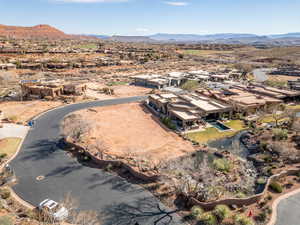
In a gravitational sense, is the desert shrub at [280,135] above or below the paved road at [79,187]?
above

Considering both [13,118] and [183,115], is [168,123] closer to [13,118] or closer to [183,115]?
[183,115]

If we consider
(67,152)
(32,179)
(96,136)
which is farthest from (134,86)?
(32,179)

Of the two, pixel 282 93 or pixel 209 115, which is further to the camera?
pixel 282 93

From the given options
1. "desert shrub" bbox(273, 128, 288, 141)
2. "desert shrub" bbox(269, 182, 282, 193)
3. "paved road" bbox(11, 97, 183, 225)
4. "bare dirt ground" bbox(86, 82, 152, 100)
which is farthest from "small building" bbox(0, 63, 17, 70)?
"desert shrub" bbox(269, 182, 282, 193)

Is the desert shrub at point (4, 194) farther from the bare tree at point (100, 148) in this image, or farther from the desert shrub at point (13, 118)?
the desert shrub at point (13, 118)

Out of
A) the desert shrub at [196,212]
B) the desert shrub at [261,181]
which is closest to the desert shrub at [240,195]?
the desert shrub at [261,181]

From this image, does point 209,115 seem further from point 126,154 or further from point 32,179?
point 32,179

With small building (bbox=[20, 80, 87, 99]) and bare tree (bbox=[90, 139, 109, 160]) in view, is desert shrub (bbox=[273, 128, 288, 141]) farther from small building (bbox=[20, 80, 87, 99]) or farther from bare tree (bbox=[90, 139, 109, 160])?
small building (bbox=[20, 80, 87, 99])
